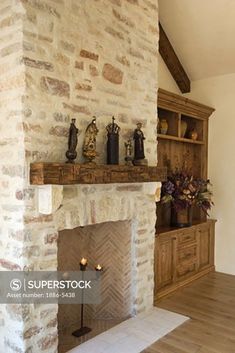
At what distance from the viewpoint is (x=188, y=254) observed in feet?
13.6

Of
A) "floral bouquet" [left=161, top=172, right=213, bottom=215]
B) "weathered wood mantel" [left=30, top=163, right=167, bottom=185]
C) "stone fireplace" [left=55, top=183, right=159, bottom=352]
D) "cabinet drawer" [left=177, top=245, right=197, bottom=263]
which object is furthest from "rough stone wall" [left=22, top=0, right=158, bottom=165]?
"cabinet drawer" [left=177, top=245, right=197, bottom=263]

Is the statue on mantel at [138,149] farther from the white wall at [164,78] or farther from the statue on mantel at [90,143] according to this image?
the white wall at [164,78]

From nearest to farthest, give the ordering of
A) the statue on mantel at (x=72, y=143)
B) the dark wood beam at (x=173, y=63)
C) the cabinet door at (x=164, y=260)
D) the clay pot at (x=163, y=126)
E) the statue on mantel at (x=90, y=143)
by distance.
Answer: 1. the statue on mantel at (x=72, y=143)
2. the statue on mantel at (x=90, y=143)
3. the cabinet door at (x=164, y=260)
4. the clay pot at (x=163, y=126)
5. the dark wood beam at (x=173, y=63)

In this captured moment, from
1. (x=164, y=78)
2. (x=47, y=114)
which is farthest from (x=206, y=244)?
(x=47, y=114)

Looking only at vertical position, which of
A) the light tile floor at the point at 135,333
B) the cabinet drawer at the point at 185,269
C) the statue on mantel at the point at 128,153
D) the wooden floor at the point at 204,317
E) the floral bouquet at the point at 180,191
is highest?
the statue on mantel at the point at 128,153

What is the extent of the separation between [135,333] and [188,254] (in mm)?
1554

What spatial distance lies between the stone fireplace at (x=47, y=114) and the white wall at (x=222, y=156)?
1946 mm

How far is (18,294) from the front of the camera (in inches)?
90.4

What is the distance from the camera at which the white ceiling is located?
146 inches

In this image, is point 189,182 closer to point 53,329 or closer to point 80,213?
point 80,213

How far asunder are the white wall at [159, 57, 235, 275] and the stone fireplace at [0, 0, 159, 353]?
1.95m

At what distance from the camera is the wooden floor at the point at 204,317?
2678 mm

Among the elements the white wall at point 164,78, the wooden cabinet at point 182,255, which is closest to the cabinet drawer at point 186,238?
the wooden cabinet at point 182,255

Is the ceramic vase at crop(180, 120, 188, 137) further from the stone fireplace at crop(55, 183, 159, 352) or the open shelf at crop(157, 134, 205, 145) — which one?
the stone fireplace at crop(55, 183, 159, 352)
